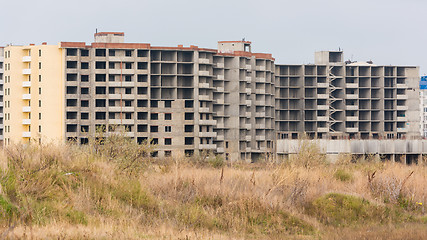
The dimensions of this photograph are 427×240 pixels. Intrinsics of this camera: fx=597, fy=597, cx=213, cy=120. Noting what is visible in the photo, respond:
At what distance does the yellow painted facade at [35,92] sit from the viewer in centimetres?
10194

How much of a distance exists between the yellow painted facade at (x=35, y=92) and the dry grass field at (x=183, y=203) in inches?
2935

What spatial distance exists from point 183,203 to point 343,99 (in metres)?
105

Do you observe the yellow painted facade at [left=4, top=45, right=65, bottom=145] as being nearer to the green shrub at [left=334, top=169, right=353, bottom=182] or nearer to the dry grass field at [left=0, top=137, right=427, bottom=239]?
the green shrub at [left=334, top=169, right=353, bottom=182]

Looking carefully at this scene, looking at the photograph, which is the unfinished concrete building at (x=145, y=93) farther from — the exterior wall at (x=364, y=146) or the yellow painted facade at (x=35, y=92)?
the exterior wall at (x=364, y=146)

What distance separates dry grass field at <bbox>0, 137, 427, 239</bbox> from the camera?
19375 mm

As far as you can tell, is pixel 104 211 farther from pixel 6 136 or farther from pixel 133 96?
pixel 6 136

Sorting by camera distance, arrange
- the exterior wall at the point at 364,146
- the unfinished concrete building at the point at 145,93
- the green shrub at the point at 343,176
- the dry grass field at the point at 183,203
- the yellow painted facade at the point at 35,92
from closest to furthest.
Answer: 1. the dry grass field at the point at 183,203
2. the green shrub at the point at 343,176
3. the exterior wall at the point at 364,146
4. the unfinished concrete building at the point at 145,93
5. the yellow painted facade at the point at 35,92

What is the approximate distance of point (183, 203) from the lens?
2452cm

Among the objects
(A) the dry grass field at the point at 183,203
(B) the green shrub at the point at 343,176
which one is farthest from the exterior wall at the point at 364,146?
(A) the dry grass field at the point at 183,203

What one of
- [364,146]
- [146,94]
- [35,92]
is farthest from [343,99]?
[35,92]

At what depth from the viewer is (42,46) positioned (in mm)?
103250

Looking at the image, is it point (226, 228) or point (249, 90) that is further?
point (249, 90)

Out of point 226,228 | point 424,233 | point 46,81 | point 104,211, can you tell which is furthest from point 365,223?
point 46,81

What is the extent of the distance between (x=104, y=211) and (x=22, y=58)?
89.8 metres
